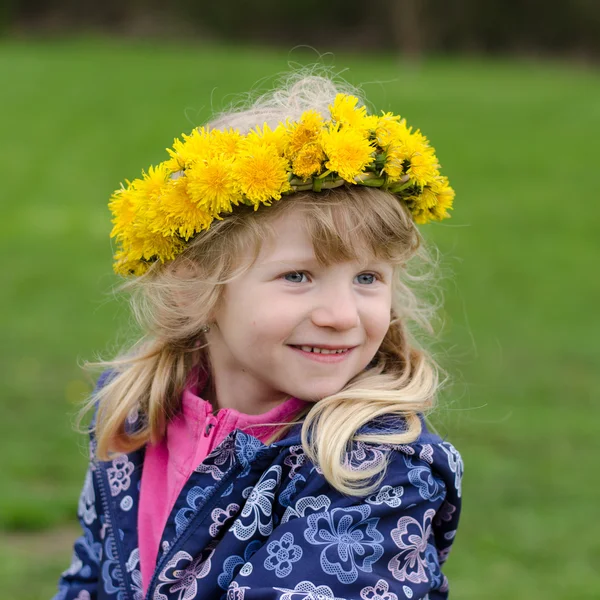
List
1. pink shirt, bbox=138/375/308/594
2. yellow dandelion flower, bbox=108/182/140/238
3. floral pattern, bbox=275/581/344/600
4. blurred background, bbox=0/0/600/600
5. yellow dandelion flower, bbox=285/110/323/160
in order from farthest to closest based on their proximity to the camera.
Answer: blurred background, bbox=0/0/600/600
yellow dandelion flower, bbox=108/182/140/238
pink shirt, bbox=138/375/308/594
yellow dandelion flower, bbox=285/110/323/160
floral pattern, bbox=275/581/344/600

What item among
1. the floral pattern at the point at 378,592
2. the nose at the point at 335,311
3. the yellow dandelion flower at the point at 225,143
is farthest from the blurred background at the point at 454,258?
the floral pattern at the point at 378,592

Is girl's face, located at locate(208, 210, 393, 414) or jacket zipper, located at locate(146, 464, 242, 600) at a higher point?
girl's face, located at locate(208, 210, 393, 414)

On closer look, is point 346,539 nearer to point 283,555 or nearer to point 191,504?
point 283,555

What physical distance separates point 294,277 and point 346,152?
285 mm

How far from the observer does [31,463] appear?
5102mm

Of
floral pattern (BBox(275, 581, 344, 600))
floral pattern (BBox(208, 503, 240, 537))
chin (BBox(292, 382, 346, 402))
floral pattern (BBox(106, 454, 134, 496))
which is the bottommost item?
floral pattern (BBox(275, 581, 344, 600))

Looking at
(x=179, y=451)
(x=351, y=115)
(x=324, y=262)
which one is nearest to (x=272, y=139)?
(x=351, y=115)

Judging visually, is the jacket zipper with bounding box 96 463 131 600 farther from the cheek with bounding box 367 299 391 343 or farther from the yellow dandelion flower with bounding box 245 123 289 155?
the yellow dandelion flower with bounding box 245 123 289 155

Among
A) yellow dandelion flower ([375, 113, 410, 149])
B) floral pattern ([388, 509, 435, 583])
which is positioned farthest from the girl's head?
floral pattern ([388, 509, 435, 583])

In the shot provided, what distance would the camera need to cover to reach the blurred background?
4531mm

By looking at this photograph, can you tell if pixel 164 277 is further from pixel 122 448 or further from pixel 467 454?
pixel 467 454

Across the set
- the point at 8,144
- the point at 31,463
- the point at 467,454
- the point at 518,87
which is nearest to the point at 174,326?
the point at 31,463

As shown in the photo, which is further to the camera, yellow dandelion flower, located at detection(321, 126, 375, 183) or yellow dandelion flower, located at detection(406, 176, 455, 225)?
yellow dandelion flower, located at detection(406, 176, 455, 225)

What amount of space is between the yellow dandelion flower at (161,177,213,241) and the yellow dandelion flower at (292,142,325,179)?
0.23m
